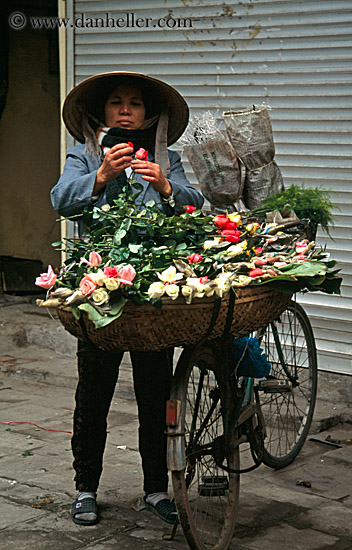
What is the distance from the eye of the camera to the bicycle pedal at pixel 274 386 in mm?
4141

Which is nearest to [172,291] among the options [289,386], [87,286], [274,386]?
[87,286]

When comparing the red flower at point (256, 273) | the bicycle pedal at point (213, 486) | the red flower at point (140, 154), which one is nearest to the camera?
the red flower at point (256, 273)

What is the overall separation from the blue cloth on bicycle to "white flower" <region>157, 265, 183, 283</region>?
818 mm

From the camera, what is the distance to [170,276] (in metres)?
2.83

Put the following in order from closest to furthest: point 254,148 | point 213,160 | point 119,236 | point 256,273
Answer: point 256,273
point 119,236
point 213,160
point 254,148

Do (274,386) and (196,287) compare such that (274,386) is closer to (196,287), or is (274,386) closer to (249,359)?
(249,359)

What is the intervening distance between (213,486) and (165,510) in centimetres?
26

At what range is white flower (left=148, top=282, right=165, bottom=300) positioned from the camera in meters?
2.76

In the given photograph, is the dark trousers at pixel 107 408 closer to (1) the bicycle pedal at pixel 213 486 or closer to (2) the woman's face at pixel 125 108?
(1) the bicycle pedal at pixel 213 486

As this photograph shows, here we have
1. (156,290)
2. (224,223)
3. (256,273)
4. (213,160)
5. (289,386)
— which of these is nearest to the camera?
(156,290)

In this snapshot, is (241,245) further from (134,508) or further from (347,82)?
(347,82)

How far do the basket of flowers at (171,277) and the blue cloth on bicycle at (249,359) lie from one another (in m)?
0.44

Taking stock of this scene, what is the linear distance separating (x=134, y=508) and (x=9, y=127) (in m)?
5.46

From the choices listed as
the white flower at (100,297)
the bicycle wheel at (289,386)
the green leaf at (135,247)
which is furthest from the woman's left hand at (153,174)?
the bicycle wheel at (289,386)
